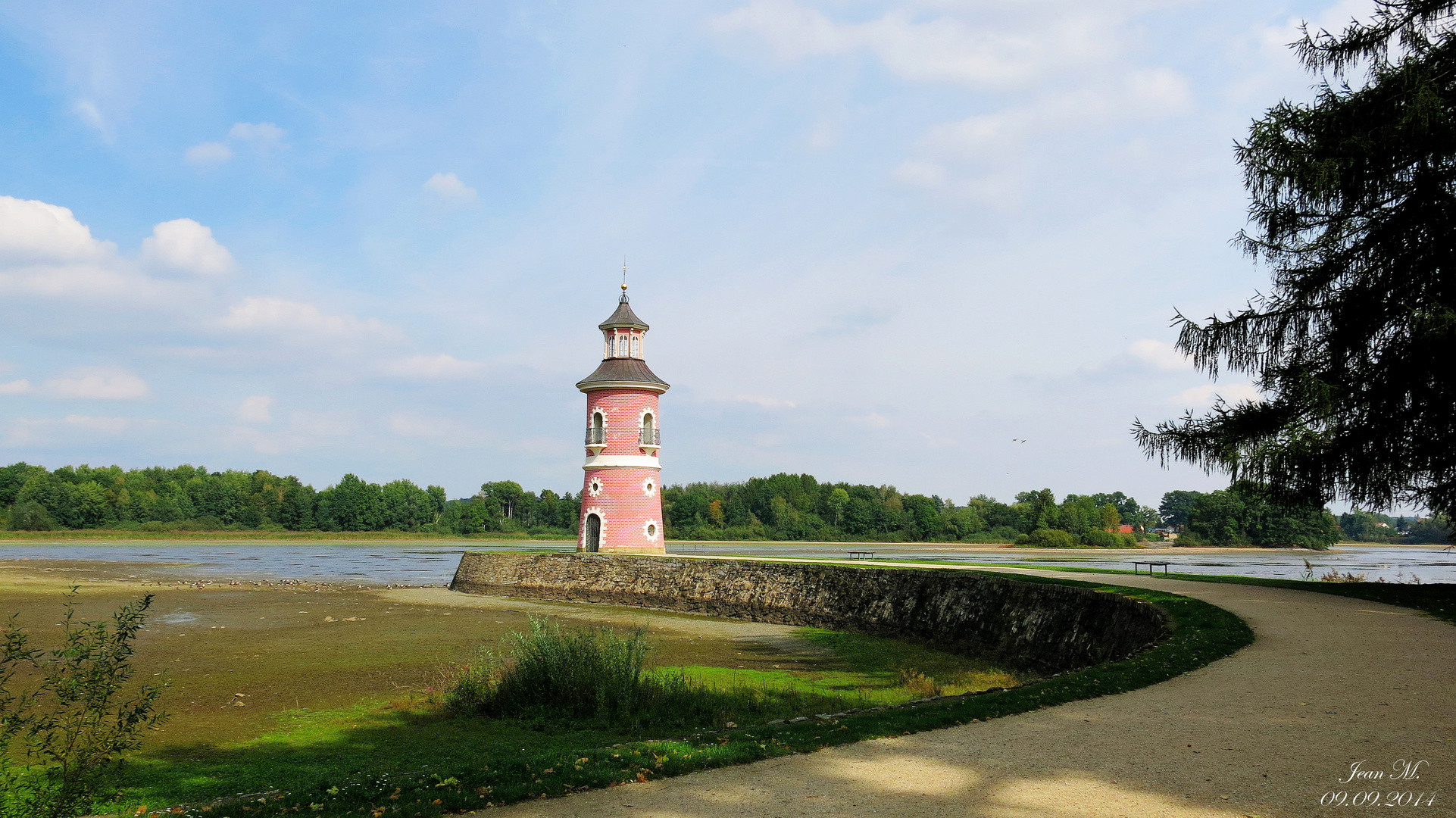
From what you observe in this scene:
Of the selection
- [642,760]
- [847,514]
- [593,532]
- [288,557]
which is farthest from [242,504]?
[642,760]

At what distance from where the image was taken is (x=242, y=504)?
Answer: 123188 mm

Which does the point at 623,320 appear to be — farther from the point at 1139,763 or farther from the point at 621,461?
the point at 1139,763

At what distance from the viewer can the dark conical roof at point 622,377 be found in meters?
37.4

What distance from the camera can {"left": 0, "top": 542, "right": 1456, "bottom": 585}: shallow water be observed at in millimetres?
47594

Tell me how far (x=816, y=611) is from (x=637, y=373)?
13956 mm

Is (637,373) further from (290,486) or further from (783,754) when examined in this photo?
(290,486)

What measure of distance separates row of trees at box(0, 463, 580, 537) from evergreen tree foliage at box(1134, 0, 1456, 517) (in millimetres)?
102878

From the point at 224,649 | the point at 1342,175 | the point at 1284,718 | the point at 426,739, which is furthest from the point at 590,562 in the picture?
the point at 1284,718

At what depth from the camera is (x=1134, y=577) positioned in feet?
A: 80.3

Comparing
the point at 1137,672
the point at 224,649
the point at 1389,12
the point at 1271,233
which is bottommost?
the point at 224,649

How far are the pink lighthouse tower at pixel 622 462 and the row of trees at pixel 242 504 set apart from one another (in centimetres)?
7966

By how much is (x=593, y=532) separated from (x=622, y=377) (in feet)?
20.9

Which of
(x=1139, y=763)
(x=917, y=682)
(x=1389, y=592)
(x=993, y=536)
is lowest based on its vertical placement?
(x=917, y=682)

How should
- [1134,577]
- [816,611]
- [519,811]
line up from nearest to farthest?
[519,811], [1134,577], [816,611]
